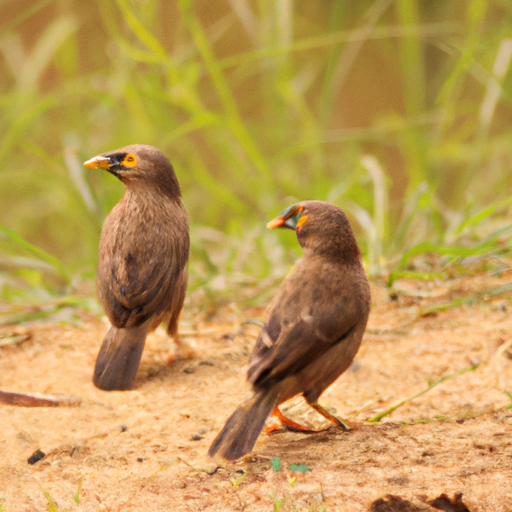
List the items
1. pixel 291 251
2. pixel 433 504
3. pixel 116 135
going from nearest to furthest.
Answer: pixel 433 504
pixel 291 251
pixel 116 135

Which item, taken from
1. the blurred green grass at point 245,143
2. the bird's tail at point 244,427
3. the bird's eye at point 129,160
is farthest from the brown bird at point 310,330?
the blurred green grass at point 245,143

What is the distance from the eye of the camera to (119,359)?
2605 millimetres

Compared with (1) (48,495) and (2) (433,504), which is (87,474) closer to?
(1) (48,495)

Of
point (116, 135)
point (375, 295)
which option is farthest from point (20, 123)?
point (375, 295)

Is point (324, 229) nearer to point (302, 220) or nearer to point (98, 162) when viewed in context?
point (302, 220)

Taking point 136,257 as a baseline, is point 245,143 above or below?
above

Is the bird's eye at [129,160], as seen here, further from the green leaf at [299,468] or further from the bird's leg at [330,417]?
the green leaf at [299,468]

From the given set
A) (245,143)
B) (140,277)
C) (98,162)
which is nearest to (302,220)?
(140,277)

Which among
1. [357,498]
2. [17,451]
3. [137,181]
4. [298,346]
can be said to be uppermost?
[137,181]

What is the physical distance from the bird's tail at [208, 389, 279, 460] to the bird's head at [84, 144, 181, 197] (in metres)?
0.96

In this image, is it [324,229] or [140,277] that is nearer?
[324,229]

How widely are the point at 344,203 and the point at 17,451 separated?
303 centimetres

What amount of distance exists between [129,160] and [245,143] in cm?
196

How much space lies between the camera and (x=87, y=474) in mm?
2004
